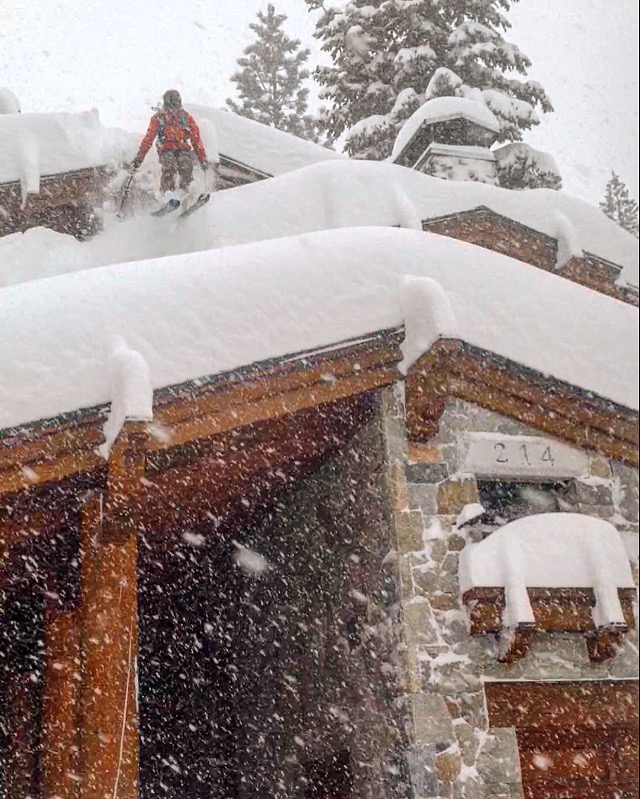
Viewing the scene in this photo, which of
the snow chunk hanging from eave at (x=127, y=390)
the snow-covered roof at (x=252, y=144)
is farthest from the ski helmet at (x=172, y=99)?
the snow chunk hanging from eave at (x=127, y=390)

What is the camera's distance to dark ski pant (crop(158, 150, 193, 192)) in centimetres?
1059

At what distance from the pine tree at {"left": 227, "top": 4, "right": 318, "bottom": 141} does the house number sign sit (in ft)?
81.1

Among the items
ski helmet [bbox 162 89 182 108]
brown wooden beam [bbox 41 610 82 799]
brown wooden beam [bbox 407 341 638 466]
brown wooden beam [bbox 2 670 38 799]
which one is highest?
ski helmet [bbox 162 89 182 108]

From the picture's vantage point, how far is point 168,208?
10703mm

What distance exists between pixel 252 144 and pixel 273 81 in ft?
64.5

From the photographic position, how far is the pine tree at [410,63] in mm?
17781

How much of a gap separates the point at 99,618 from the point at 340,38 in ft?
54.1

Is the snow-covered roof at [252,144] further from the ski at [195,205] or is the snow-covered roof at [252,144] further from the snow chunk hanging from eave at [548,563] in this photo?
the snow chunk hanging from eave at [548,563]

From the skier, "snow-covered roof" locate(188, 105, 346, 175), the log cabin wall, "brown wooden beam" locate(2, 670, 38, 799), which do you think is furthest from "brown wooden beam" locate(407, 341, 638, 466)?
"snow-covered roof" locate(188, 105, 346, 175)

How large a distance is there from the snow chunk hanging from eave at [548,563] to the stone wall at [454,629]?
0.25 m

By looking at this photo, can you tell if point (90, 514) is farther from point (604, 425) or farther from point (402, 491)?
point (604, 425)

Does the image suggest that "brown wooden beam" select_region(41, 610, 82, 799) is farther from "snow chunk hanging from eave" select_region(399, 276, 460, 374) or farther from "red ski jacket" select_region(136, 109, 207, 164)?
"red ski jacket" select_region(136, 109, 207, 164)

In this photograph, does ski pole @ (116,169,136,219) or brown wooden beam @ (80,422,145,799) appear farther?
ski pole @ (116,169,136,219)

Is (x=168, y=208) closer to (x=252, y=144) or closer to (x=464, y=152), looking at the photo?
(x=252, y=144)
